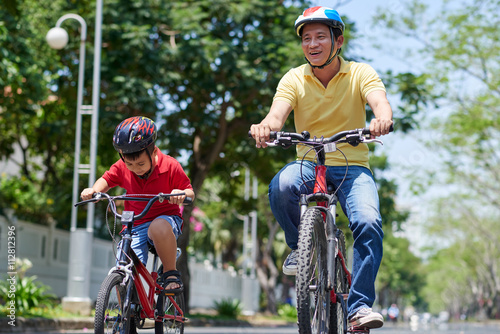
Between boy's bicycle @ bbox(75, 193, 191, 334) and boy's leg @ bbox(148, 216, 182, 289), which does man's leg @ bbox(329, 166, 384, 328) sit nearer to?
boy's bicycle @ bbox(75, 193, 191, 334)

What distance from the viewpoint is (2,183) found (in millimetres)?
21297

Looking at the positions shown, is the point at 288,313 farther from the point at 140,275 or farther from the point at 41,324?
the point at 140,275

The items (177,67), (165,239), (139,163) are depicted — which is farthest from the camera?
(177,67)

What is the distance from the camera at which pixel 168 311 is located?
509cm

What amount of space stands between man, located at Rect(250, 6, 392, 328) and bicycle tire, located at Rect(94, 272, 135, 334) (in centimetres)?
99

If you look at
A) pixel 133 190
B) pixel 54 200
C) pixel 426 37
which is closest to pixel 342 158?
pixel 133 190

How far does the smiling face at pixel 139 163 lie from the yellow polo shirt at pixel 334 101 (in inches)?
35.6

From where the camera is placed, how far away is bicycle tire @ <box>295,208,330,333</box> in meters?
3.84

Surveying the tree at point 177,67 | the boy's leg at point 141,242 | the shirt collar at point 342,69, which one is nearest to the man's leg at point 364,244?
the shirt collar at point 342,69

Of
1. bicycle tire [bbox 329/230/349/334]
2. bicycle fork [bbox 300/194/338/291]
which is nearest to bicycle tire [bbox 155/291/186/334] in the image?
bicycle tire [bbox 329/230/349/334]

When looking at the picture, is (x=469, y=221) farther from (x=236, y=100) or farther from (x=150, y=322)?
(x=150, y=322)

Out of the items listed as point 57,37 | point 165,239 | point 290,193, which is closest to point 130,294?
point 165,239

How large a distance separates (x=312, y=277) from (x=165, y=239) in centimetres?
123

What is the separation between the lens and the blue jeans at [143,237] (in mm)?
4945
